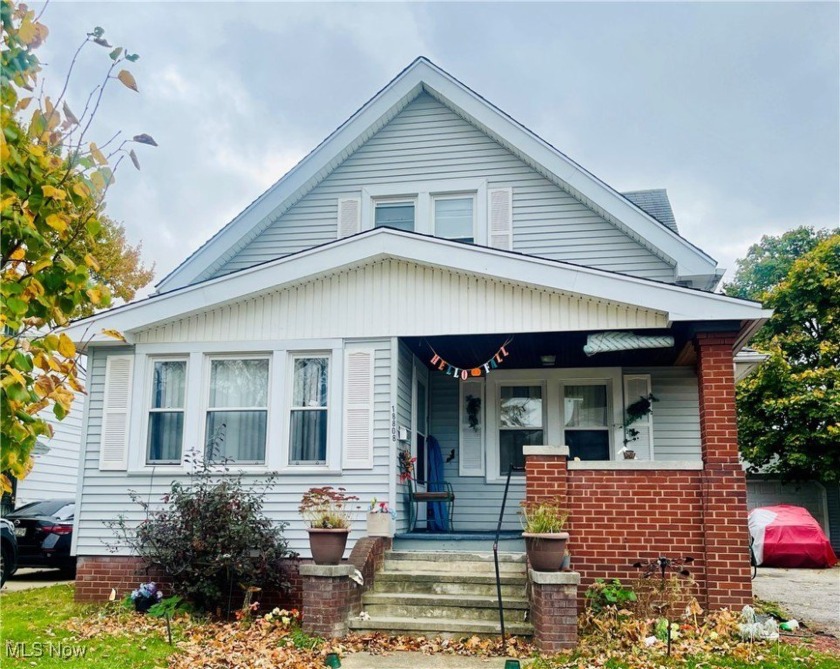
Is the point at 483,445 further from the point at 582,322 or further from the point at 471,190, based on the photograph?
the point at 471,190

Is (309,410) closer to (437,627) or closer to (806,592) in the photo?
(437,627)

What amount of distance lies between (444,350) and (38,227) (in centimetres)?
744

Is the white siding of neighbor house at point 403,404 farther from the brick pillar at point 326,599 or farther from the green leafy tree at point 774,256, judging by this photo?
the green leafy tree at point 774,256

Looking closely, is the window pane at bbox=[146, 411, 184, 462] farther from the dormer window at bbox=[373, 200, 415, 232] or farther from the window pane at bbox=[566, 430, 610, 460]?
the window pane at bbox=[566, 430, 610, 460]

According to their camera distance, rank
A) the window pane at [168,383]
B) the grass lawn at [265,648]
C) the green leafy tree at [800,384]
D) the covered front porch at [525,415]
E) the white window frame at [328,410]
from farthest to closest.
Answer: the green leafy tree at [800,384]
the covered front porch at [525,415]
the window pane at [168,383]
the white window frame at [328,410]
the grass lawn at [265,648]

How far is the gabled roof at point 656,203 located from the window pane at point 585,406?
11.0ft

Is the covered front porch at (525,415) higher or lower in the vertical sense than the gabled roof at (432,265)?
lower

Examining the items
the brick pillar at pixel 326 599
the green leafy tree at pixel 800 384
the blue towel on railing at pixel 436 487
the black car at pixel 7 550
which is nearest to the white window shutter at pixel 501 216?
the blue towel on railing at pixel 436 487

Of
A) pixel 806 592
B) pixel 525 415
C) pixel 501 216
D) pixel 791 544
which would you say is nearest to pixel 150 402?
pixel 525 415

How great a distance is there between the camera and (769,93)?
1870 cm

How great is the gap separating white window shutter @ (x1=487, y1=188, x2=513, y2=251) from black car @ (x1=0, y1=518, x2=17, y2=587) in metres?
8.17

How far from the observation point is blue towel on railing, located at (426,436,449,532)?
10.7 meters

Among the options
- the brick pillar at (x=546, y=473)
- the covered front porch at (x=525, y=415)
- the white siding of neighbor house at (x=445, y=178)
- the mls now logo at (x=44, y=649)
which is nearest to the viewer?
the mls now logo at (x=44, y=649)

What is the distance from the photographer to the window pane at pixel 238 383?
9695mm
